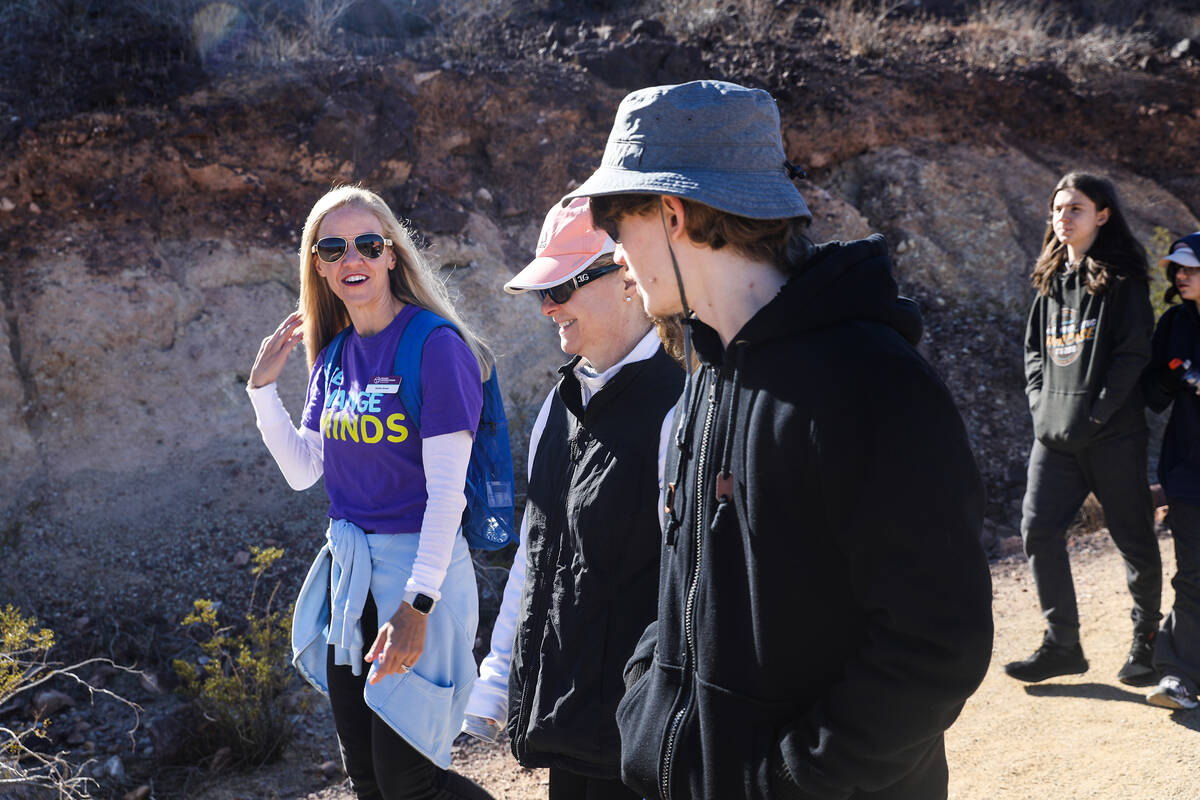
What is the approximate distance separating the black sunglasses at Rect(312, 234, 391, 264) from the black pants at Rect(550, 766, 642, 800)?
60.3 inches

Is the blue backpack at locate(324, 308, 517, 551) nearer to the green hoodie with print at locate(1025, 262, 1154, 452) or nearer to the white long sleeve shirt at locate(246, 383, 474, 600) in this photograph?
the white long sleeve shirt at locate(246, 383, 474, 600)

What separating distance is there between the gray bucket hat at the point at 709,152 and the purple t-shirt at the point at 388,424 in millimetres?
1185

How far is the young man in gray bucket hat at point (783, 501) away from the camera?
4.40 ft

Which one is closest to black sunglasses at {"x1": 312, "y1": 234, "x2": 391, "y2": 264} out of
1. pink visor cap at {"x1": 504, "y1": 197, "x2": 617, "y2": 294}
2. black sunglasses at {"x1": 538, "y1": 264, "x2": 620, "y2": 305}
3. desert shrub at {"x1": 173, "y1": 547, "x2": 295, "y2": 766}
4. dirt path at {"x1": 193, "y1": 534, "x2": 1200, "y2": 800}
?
pink visor cap at {"x1": 504, "y1": 197, "x2": 617, "y2": 294}

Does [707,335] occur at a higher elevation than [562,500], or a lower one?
higher

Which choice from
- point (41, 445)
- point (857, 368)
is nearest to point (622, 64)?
point (41, 445)

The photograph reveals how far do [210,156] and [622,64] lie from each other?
3725 millimetres

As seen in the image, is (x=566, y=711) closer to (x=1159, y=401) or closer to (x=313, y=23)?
(x=1159, y=401)

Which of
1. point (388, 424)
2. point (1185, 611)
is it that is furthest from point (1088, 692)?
point (388, 424)

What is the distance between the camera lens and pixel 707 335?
1633 mm

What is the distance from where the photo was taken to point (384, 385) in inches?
108

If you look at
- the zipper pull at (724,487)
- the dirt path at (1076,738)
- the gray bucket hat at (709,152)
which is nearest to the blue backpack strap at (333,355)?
the gray bucket hat at (709,152)

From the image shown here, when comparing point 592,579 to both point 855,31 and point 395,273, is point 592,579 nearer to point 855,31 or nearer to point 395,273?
point 395,273

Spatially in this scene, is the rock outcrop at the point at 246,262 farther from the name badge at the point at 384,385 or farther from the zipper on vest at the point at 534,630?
the zipper on vest at the point at 534,630
